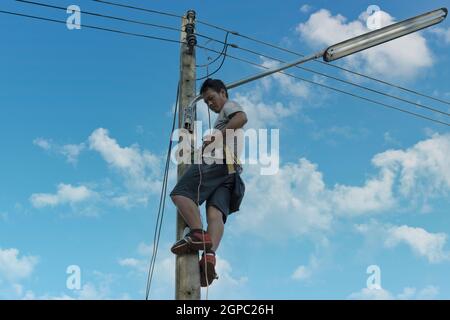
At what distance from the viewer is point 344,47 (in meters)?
6.13

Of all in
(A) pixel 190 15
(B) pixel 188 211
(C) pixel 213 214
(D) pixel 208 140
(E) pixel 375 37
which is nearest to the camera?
(B) pixel 188 211

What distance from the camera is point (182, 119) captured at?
5.58m

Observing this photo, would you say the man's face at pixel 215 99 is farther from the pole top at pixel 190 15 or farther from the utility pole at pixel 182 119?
the pole top at pixel 190 15

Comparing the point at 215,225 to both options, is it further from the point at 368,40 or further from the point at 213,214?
the point at 368,40

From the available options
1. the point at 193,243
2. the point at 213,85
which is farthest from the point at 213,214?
the point at 213,85

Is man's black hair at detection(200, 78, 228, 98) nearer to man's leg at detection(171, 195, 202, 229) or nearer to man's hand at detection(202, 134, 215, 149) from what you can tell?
man's hand at detection(202, 134, 215, 149)

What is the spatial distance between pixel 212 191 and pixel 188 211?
14.1 inches

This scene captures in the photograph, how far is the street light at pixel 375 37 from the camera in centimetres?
604

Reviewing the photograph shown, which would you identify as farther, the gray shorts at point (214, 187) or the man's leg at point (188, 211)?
the gray shorts at point (214, 187)

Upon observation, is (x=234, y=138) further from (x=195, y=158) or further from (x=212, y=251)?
(x=212, y=251)

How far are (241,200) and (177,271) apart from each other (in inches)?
38.1

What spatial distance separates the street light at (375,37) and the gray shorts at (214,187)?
1786 millimetres

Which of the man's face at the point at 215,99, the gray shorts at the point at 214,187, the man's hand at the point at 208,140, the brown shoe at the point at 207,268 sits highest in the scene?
the man's face at the point at 215,99

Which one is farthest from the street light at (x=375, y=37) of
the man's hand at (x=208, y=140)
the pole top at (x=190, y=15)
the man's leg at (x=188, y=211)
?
the man's leg at (x=188, y=211)
